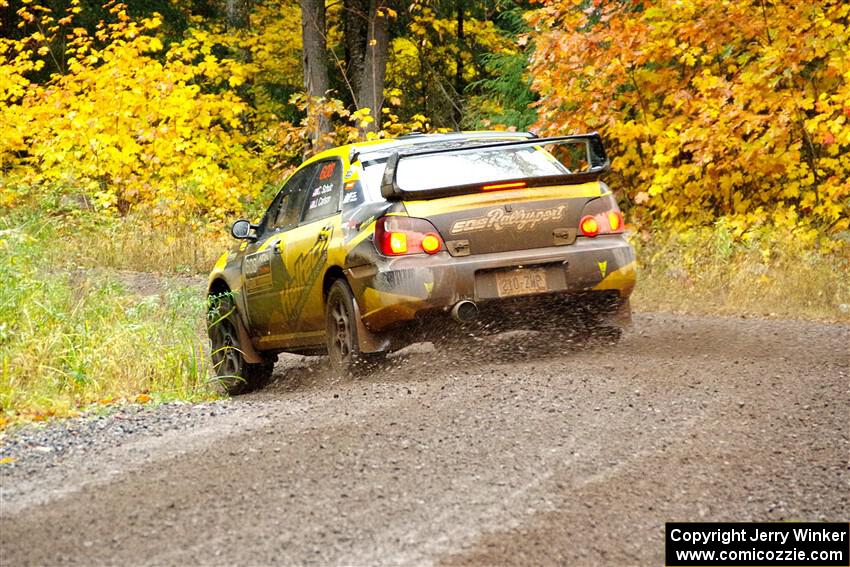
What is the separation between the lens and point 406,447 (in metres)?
5.64

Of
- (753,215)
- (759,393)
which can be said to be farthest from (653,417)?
(753,215)

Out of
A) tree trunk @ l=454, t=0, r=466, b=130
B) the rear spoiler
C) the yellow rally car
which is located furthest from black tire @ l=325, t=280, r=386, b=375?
tree trunk @ l=454, t=0, r=466, b=130

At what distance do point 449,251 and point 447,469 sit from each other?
2846 mm

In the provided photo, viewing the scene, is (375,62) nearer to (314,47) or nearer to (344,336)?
(314,47)

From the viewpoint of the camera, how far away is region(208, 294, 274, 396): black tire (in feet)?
34.0

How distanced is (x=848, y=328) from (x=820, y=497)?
233 inches

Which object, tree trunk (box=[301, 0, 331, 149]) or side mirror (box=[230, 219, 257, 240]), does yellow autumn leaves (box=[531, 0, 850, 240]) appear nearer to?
side mirror (box=[230, 219, 257, 240])

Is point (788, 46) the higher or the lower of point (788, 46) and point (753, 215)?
the higher

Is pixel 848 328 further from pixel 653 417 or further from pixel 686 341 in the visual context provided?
pixel 653 417

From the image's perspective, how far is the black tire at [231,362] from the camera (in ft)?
34.0

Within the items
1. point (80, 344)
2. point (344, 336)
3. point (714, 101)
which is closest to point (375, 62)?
point (714, 101)

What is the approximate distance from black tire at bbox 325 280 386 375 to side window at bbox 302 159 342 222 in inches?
25.7

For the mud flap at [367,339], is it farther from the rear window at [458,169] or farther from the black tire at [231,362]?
the black tire at [231,362]

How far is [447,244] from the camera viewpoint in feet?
25.9
